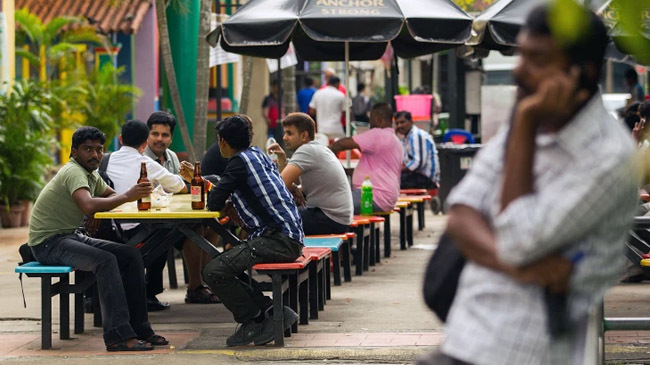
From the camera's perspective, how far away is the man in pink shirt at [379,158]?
12.3 meters

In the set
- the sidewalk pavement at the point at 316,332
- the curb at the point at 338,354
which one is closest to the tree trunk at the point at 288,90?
the sidewalk pavement at the point at 316,332

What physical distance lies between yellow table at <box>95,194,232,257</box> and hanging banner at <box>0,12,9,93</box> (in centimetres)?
975

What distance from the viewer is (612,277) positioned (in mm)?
2775

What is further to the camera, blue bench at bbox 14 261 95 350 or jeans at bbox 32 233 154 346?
blue bench at bbox 14 261 95 350

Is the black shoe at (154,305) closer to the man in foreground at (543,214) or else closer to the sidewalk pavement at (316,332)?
the sidewalk pavement at (316,332)

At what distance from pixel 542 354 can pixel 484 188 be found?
399mm

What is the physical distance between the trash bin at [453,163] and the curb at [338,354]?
10.6m

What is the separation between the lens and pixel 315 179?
10.0 metres

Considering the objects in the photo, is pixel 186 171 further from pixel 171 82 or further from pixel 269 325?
pixel 171 82

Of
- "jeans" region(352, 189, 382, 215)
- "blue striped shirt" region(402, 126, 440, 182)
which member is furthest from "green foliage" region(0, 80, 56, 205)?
"jeans" region(352, 189, 382, 215)

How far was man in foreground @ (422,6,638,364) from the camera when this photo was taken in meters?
2.61

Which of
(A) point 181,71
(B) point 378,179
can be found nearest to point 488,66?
(A) point 181,71

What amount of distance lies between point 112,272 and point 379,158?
517cm

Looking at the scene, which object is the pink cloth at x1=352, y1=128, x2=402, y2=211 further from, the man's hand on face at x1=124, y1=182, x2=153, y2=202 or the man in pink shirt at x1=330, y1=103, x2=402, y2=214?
the man's hand on face at x1=124, y1=182, x2=153, y2=202
